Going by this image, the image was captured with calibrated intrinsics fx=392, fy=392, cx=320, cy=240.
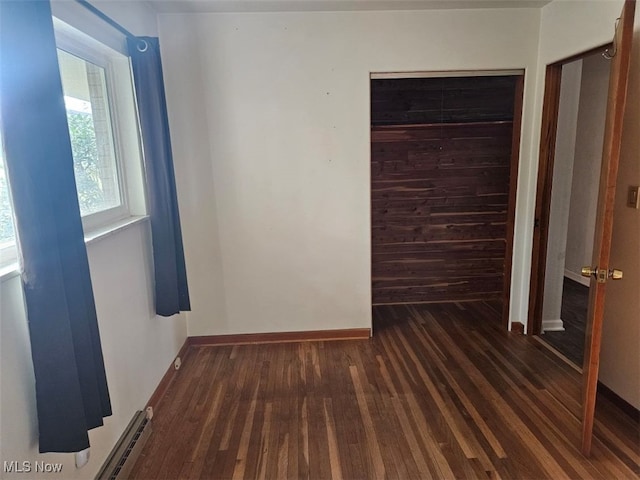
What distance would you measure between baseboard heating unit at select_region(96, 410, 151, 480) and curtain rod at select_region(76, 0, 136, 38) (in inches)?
80.1

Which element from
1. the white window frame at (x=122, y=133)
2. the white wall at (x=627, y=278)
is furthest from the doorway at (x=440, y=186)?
the white window frame at (x=122, y=133)

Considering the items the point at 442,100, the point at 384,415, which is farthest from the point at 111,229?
the point at 442,100

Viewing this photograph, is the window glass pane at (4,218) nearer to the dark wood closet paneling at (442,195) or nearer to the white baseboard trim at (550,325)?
the dark wood closet paneling at (442,195)

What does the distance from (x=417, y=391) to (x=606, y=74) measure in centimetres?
356

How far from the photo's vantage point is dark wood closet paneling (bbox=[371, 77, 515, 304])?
3596 millimetres

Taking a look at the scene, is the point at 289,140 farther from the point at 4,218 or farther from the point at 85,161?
the point at 4,218

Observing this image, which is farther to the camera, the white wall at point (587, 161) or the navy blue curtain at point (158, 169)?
the white wall at point (587, 161)

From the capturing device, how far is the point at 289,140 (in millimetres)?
2873

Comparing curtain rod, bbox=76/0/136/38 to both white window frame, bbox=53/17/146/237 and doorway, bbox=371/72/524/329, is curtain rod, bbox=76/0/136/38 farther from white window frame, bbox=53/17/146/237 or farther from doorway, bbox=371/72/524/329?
doorway, bbox=371/72/524/329

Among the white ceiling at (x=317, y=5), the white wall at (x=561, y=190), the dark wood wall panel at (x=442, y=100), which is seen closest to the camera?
the white ceiling at (x=317, y=5)

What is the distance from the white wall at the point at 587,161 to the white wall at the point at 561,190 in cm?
86

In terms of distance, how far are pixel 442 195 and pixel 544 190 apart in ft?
3.17

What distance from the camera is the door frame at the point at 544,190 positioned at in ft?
9.02

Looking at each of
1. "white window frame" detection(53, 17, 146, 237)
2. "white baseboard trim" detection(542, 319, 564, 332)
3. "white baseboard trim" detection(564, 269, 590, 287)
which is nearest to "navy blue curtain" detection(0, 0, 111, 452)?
"white window frame" detection(53, 17, 146, 237)
